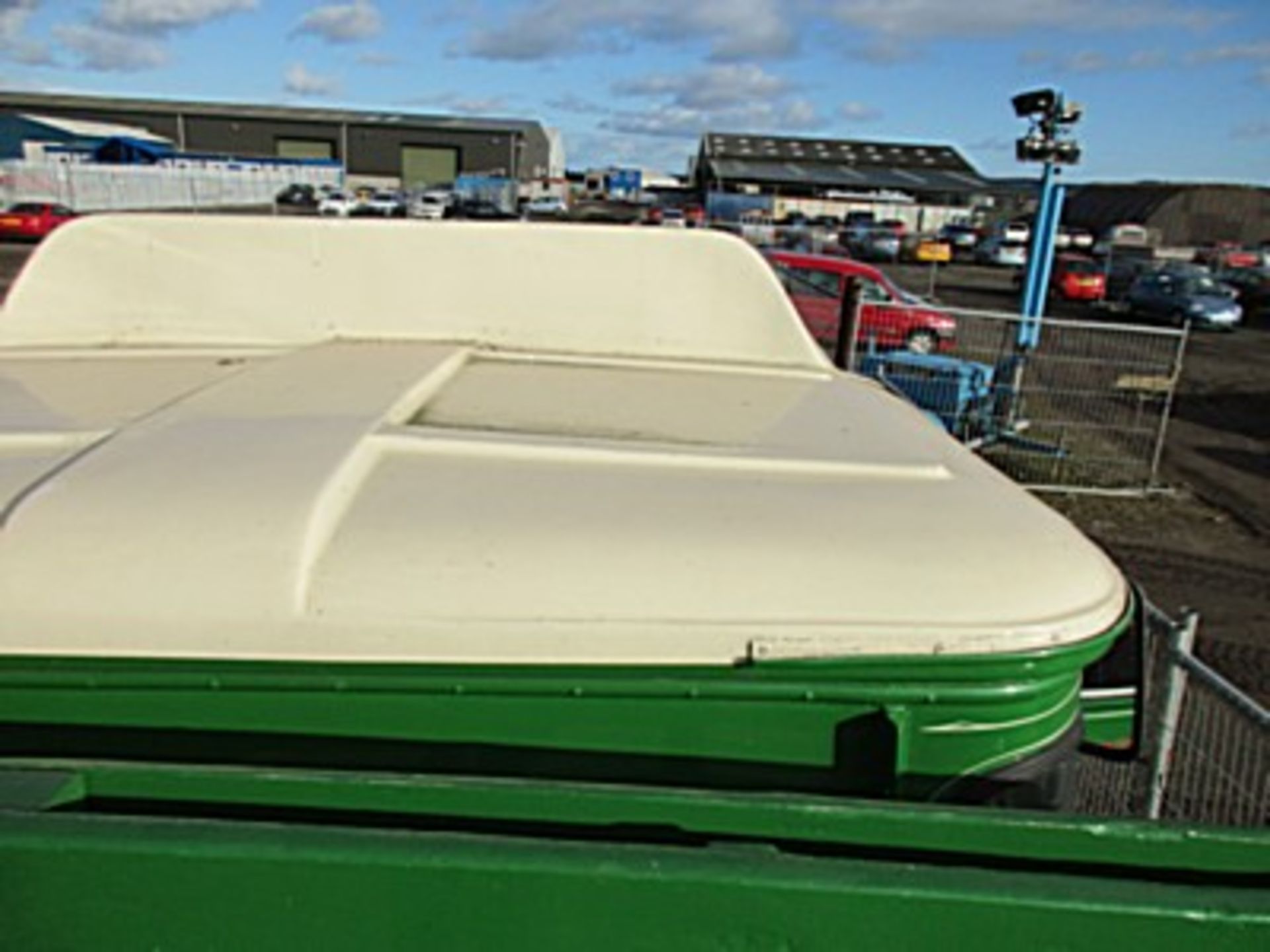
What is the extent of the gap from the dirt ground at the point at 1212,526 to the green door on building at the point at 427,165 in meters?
69.7

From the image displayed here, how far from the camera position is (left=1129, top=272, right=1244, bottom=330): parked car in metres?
23.0

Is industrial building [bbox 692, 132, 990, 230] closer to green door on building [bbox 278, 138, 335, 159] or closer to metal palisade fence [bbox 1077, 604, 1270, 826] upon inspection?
green door on building [bbox 278, 138, 335, 159]

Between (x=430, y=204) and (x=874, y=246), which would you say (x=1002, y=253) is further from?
(x=430, y=204)

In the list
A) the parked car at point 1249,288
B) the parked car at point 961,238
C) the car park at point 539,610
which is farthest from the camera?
the parked car at point 961,238

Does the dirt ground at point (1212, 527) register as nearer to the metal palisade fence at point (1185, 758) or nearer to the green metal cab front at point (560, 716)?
the metal palisade fence at point (1185, 758)

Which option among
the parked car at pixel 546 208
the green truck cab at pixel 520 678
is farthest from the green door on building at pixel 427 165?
the green truck cab at pixel 520 678

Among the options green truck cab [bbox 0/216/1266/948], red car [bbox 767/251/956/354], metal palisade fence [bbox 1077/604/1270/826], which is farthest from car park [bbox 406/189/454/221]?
green truck cab [bbox 0/216/1266/948]

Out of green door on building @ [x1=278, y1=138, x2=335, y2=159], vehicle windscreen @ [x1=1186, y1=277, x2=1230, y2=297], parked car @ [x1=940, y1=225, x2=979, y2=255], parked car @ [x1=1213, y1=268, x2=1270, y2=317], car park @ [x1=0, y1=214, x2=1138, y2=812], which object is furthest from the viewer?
green door on building @ [x1=278, y1=138, x2=335, y2=159]

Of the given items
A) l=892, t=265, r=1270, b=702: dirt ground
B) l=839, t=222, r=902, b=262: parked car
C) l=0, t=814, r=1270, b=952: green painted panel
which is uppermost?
l=0, t=814, r=1270, b=952: green painted panel

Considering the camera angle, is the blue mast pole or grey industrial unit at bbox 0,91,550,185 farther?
grey industrial unit at bbox 0,91,550,185

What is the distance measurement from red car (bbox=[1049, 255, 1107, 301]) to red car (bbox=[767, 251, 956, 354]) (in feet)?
56.6

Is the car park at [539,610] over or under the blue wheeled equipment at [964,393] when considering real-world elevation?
over

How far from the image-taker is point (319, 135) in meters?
75.6

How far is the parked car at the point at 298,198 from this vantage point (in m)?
46.5
